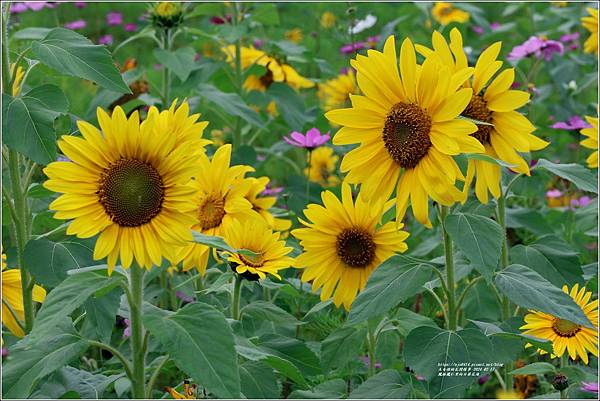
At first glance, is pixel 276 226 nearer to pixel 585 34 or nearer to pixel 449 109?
pixel 449 109

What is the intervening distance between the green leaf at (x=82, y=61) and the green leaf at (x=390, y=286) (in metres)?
0.63

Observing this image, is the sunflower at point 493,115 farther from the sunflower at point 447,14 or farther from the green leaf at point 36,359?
the sunflower at point 447,14

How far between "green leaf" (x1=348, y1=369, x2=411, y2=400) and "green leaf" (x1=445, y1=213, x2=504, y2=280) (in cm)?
32

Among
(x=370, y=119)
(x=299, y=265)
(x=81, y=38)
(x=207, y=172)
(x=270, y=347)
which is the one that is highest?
(x=81, y=38)

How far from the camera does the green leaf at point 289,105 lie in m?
3.47

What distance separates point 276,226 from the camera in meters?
2.66

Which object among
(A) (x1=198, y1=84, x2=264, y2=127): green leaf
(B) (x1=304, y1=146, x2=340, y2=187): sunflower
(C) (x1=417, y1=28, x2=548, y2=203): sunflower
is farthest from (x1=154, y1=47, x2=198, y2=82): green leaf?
(C) (x1=417, y1=28, x2=548, y2=203): sunflower

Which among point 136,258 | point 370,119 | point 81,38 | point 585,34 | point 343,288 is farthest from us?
point 585,34

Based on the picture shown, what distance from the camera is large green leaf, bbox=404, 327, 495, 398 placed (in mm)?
1918

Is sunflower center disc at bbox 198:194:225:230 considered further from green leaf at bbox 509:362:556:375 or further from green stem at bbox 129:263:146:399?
green leaf at bbox 509:362:556:375

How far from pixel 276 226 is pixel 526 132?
2.80 ft

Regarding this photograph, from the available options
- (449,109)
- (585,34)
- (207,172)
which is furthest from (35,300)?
(585,34)

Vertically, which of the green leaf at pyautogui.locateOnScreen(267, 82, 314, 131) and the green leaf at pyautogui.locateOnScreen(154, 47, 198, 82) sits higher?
the green leaf at pyautogui.locateOnScreen(154, 47, 198, 82)

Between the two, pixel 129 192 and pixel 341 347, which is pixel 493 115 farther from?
pixel 129 192
